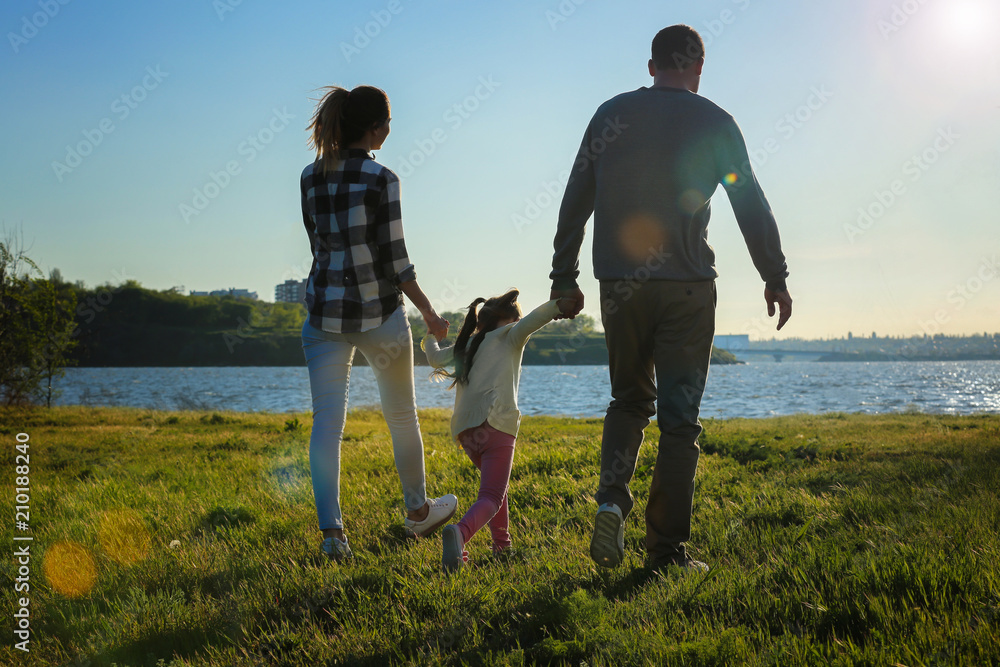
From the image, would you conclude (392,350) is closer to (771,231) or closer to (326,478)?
(326,478)

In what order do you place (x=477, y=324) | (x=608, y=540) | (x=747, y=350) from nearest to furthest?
(x=608, y=540) < (x=477, y=324) < (x=747, y=350)

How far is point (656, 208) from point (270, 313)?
125 meters

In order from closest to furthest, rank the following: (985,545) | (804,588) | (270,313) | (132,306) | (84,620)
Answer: (804,588)
(985,545)
(84,620)
(132,306)
(270,313)

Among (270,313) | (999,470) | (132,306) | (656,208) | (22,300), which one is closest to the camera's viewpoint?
(656,208)

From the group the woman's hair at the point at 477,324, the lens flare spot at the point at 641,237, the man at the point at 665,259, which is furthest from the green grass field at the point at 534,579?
the lens flare spot at the point at 641,237

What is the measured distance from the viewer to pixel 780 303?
115 inches

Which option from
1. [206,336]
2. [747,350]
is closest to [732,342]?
[747,350]

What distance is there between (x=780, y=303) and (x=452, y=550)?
1.92 m

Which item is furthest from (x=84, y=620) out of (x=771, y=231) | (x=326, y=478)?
(x=771, y=231)

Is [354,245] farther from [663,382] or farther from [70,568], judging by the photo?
[70,568]

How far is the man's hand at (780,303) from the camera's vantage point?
9.53 feet

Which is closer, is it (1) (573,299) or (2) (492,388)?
(1) (573,299)

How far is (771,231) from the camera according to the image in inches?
116

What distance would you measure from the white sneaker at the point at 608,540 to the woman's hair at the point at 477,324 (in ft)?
3.97
